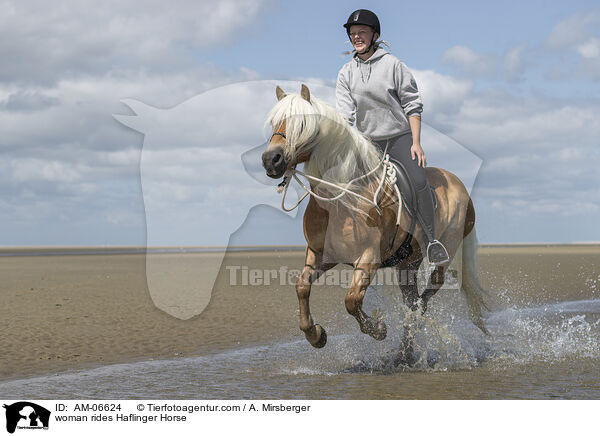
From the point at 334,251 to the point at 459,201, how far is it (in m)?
2.52

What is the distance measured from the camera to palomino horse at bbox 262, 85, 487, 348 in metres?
5.76

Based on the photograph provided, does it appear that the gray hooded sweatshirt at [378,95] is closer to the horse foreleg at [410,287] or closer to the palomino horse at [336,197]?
the palomino horse at [336,197]

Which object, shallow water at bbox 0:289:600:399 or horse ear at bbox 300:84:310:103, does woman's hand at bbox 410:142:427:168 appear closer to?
horse ear at bbox 300:84:310:103

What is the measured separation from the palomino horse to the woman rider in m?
0.38

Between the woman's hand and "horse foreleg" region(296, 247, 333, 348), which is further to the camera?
the woman's hand

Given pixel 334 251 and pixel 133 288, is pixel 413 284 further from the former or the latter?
pixel 133 288

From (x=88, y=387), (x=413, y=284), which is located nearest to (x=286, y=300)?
(x=413, y=284)

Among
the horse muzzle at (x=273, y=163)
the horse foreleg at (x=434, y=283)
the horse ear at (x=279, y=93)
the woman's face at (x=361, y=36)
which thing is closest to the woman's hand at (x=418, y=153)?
the woman's face at (x=361, y=36)

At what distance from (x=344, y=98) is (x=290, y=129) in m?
1.39

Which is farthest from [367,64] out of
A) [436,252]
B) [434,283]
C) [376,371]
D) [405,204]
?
[376,371]

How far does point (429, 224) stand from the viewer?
7.29 metres

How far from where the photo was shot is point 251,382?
22.6 ft
